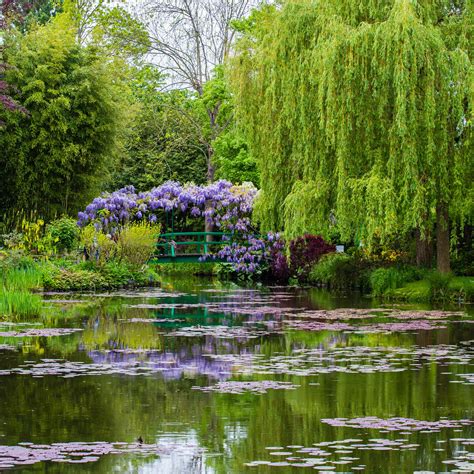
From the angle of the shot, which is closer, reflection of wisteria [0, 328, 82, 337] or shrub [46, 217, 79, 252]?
reflection of wisteria [0, 328, 82, 337]

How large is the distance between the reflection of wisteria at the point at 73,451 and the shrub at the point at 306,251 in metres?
23.6

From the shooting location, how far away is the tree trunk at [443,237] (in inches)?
875

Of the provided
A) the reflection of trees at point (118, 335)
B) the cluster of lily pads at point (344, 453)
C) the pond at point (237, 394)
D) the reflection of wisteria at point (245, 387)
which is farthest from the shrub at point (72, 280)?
the cluster of lily pads at point (344, 453)

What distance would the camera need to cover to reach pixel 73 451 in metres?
6.74

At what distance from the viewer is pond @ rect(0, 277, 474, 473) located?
6.66 m

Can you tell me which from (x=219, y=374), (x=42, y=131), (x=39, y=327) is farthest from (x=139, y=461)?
(x=42, y=131)

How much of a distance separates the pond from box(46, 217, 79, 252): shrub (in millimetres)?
10629

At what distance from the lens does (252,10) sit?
44.4m

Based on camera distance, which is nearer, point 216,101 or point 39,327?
point 39,327

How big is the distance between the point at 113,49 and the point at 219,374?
36.4 metres

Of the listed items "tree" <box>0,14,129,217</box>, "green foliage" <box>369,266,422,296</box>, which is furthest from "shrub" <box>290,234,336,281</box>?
"tree" <box>0,14,129,217</box>

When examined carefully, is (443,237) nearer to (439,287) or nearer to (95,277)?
(439,287)

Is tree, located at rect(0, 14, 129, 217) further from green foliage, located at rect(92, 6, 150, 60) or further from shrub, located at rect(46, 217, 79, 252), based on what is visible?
green foliage, located at rect(92, 6, 150, 60)

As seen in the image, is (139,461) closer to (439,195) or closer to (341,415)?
(341,415)
